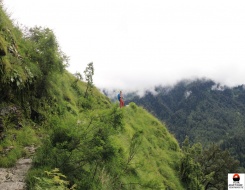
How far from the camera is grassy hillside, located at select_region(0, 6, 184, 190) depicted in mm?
8359

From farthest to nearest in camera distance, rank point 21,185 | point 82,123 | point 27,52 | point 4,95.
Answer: point 27,52 < point 4,95 < point 82,123 < point 21,185

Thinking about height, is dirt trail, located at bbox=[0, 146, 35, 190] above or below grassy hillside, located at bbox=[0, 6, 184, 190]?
below

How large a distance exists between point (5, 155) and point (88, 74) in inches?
457

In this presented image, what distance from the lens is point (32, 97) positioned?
525 inches

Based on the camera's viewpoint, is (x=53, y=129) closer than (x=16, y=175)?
Yes

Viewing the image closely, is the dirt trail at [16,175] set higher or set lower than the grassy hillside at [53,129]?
lower

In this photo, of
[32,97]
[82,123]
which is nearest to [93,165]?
[82,123]

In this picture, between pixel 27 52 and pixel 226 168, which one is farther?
pixel 226 168

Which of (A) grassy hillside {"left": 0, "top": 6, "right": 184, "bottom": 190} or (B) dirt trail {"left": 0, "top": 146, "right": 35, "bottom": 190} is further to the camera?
(A) grassy hillside {"left": 0, "top": 6, "right": 184, "bottom": 190}

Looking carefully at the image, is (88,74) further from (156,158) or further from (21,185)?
(21,185)

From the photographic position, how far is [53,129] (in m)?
8.81

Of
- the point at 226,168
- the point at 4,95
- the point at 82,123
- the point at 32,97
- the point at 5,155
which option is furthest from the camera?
the point at 226,168

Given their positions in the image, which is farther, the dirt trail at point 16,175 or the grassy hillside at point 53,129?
the grassy hillside at point 53,129

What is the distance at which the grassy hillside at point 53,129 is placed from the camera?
27.4ft
